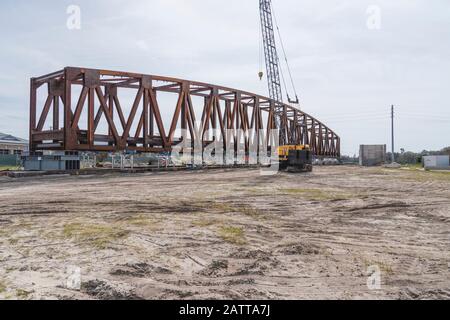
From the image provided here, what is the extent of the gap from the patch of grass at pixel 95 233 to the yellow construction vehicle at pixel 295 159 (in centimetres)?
2217

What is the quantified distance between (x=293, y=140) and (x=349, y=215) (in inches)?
1890

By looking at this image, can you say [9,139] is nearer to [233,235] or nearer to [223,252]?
[233,235]

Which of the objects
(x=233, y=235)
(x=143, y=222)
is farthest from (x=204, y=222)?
(x=143, y=222)

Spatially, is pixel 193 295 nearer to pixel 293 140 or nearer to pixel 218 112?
pixel 218 112

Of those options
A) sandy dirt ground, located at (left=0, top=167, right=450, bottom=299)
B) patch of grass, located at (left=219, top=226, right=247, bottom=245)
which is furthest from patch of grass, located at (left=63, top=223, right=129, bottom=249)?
patch of grass, located at (left=219, top=226, right=247, bottom=245)

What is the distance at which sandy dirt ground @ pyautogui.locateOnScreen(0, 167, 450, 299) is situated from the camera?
402 cm

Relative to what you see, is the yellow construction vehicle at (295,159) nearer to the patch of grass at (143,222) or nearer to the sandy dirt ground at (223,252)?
the sandy dirt ground at (223,252)

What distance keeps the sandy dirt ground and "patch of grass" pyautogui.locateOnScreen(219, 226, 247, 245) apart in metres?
0.02

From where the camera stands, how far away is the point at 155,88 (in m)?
29.8

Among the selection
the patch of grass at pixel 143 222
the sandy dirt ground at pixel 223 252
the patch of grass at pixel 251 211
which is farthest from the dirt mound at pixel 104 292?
the patch of grass at pixel 251 211

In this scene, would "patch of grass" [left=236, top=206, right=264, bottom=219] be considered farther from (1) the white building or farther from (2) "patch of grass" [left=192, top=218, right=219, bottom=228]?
(1) the white building

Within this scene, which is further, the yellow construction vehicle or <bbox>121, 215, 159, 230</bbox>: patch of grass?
the yellow construction vehicle

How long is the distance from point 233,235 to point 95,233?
2900mm

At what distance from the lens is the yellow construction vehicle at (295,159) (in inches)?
1083
